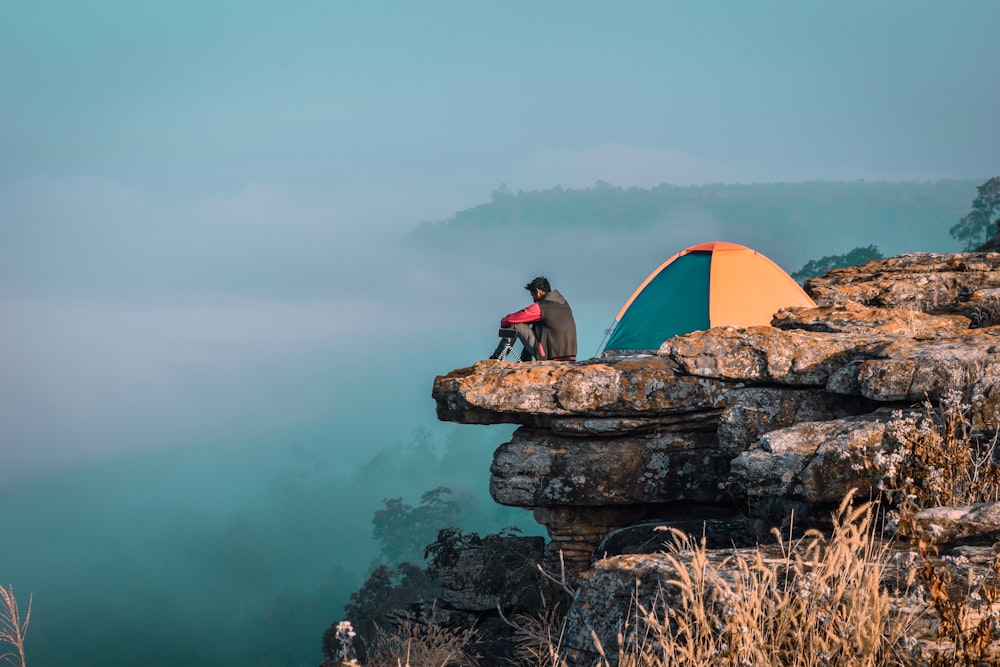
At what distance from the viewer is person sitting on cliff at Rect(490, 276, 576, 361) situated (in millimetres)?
13922

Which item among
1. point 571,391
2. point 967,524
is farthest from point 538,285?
point 967,524

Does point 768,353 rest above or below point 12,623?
above

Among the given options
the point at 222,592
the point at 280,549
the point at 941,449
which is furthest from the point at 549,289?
the point at 280,549

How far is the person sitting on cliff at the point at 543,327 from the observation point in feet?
45.7

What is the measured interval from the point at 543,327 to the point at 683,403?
3560 mm

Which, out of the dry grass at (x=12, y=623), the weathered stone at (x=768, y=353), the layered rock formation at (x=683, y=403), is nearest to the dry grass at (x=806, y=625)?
the dry grass at (x=12, y=623)

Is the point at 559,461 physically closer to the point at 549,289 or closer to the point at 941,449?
the point at 549,289

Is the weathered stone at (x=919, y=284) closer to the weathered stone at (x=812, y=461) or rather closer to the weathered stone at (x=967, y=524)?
the weathered stone at (x=812, y=461)

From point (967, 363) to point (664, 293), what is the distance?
30.6ft

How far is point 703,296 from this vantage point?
16656 millimetres

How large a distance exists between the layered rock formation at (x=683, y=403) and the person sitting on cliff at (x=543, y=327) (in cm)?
166

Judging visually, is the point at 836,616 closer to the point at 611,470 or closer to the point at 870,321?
the point at 611,470

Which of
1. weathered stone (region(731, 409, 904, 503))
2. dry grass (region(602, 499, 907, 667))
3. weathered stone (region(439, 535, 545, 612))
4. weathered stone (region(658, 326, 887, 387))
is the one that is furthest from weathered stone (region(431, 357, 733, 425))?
dry grass (region(602, 499, 907, 667))

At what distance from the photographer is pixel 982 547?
525 centimetres
